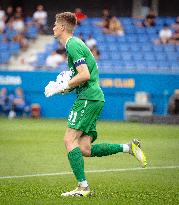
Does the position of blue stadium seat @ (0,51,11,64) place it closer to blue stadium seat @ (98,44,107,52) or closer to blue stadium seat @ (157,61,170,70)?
blue stadium seat @ (98,44,107,52)

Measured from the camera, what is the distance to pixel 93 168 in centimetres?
1247

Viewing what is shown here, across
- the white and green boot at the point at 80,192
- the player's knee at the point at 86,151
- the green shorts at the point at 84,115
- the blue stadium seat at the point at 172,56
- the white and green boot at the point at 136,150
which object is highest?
the green shorts at the point at 84,115

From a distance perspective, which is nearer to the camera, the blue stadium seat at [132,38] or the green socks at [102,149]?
the green socks at [102,149]

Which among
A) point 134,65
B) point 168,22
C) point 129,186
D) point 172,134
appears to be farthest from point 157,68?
point 129,186

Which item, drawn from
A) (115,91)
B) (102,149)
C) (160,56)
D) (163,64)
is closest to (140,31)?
(160,56)

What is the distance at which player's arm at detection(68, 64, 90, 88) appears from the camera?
903 centimetres

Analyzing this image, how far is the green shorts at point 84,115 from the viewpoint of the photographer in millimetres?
9219

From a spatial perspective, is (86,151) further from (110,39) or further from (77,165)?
(110,39)

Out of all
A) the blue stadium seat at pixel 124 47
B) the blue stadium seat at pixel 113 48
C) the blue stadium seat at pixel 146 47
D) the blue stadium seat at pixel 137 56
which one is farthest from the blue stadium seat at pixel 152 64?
the blue stadium seat at pixel 113 48

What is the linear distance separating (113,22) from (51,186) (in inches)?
792

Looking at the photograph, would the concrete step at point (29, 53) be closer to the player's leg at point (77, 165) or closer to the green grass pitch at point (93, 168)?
the green grass pitch at point (93, 168)

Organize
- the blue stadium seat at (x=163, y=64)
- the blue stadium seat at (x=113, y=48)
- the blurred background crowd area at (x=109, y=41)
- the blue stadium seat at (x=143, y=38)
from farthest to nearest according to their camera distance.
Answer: the blue stadium seat at (x=143, y=38)
the blue stadium seat at (x=113, y=48)
the blurred background crowd area at (x=109, y=41)
the blue stadium seat at (x=163, y=64)

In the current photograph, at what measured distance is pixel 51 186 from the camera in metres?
10.1

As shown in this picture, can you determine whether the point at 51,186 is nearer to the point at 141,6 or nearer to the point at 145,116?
the point at 145,116
